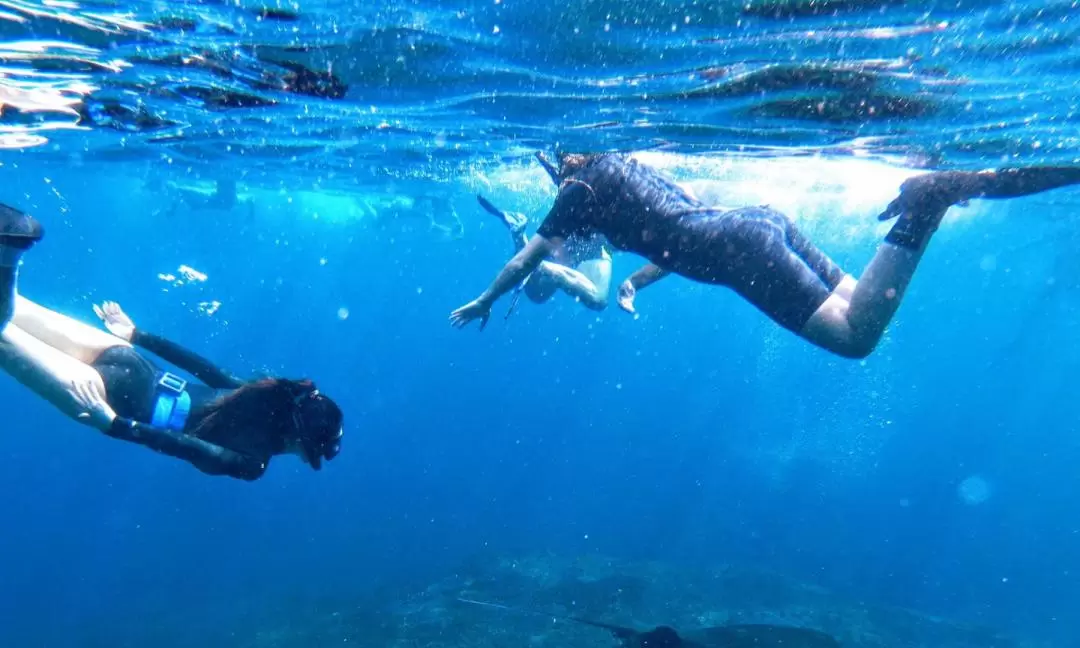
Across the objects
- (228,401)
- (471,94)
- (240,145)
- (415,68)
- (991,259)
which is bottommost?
(228,401)

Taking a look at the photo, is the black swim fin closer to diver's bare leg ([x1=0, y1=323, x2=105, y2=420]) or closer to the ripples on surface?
diver's bare leg ([x1=0, y1=323, x2=105, y2=420])

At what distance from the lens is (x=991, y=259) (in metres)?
38.0

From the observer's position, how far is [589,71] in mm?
8539

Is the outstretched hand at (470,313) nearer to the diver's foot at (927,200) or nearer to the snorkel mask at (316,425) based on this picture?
the snorkel mask at (316,425)

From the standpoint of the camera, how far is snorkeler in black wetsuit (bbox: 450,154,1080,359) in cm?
439

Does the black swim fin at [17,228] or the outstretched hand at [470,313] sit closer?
the black swim fin at [17,228]

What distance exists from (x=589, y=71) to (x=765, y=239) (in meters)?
4.78

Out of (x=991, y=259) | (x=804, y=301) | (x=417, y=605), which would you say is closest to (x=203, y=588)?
(x=417, y=605)

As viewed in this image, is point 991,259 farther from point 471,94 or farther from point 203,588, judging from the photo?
point 203,588

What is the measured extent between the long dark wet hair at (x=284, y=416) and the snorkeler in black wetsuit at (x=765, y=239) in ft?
5.08

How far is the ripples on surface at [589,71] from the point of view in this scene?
6.63m

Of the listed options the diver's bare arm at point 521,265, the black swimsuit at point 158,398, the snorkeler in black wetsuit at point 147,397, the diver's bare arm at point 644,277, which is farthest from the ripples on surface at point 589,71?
the black swimsuit at point 158,398

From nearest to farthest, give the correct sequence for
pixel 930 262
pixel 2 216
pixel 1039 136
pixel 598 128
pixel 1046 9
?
pixel 2 216, pixel 1046 9, pixel 1039 136, pixel 598 128, pixel 930 262

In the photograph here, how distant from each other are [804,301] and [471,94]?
292 inches
